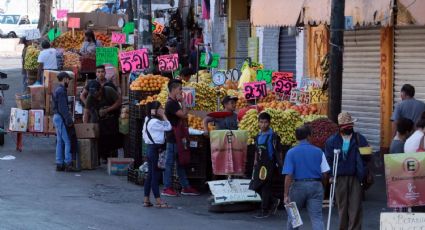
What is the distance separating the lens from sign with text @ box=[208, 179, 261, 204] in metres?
14.4

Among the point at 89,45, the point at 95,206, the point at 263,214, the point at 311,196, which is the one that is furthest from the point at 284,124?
the point at 89,45

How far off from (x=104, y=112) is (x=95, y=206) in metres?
4.71

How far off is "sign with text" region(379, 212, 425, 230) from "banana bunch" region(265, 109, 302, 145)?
15.8 ft

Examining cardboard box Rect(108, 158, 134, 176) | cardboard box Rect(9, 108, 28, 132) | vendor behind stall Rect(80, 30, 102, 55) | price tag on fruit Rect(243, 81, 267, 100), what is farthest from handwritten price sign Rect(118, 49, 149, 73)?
vendor behind stall Rect(80, 30, 102, 55)

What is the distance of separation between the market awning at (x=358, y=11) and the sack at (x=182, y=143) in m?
3.05

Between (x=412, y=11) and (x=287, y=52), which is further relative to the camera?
(x=287, y=52)

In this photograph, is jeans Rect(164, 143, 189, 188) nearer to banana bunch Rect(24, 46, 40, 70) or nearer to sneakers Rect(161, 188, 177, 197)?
sneakers Rect(161, 188, 177, 197)

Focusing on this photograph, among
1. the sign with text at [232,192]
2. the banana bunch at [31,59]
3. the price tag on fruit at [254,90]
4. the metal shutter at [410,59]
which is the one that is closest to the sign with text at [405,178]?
the sign with text at [232,192]

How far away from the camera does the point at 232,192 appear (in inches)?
568

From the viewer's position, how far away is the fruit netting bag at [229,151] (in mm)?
14648

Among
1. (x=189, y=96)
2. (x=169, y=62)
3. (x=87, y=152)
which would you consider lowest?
(x=87, y=152)

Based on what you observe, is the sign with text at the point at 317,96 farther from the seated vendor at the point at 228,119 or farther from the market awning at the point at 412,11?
the market awning at the point at 412,11

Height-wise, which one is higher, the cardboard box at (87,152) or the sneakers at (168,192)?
the cardboard box at (87,152)

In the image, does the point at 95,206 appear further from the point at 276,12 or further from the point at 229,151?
the point at 276,12
